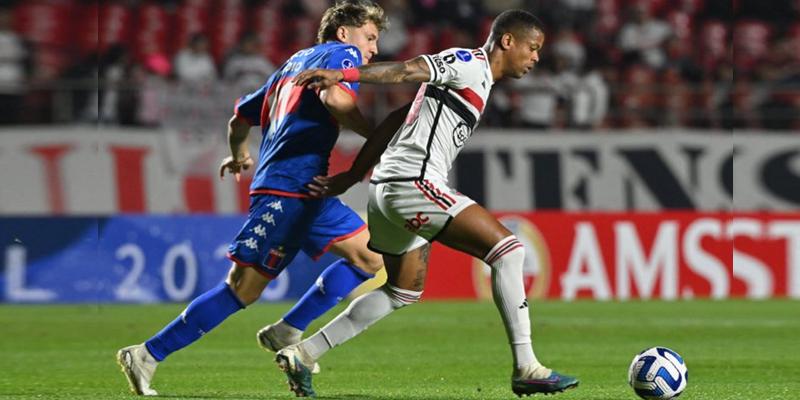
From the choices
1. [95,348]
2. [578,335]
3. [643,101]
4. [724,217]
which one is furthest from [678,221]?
[95,348]

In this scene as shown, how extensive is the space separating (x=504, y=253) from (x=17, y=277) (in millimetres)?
9629

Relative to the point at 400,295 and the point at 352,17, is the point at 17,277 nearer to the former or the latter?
the point at 352,17

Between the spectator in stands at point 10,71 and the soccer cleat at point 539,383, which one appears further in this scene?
the spectator in stands at point 10,71

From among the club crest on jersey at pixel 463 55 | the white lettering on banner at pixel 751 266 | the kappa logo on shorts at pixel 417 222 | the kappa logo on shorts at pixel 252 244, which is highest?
the club crest on jersey at pixel 463 55

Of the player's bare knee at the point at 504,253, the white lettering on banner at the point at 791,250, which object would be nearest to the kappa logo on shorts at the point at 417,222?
the player's bare knee at the point at 504,253

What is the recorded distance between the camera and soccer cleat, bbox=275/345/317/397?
6492 millimetres

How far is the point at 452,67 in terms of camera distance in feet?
20.0

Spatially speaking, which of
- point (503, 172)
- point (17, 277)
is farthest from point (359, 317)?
point (503, 172)

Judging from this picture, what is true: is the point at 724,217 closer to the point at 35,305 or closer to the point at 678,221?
the point at 678,221

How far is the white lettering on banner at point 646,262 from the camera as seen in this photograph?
1541cm


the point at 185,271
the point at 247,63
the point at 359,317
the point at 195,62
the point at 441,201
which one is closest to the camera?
the point at 441,201

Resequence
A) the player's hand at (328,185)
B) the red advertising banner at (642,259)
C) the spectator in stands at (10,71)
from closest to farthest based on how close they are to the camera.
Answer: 1. the player's hand at (328,185)
2. the spectator in stands at (10,71)
3. the red advertising banner at (642,259)

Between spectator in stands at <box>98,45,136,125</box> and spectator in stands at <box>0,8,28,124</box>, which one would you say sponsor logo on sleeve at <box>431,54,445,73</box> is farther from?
spectator in stands at <box>0,8,28,124</box>

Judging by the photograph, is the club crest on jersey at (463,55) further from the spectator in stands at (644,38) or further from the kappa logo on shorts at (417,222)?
the spectator in stands at (644,38)
